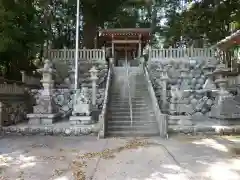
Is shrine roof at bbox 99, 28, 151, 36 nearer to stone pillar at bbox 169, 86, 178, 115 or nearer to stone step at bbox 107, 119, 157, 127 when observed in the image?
stone pillar at bbox 169, 86, 178, 115

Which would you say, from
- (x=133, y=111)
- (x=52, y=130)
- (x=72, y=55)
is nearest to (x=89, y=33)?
(x=72, y=55)

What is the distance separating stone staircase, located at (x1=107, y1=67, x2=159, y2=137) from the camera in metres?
8.98

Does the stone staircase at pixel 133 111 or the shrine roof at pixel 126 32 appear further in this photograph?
the shrine roof at pixel 126 32

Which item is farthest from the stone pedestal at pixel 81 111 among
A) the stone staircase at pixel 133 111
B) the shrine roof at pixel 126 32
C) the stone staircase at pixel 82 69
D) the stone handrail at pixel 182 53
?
the shrine roof at pixel 126 32

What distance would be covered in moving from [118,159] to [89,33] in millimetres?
15738

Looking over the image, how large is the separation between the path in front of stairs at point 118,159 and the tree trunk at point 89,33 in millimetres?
12799

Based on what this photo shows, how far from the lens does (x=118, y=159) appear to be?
576 centimetres

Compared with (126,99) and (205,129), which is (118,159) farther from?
(126,99)

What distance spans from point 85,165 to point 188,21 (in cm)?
1837

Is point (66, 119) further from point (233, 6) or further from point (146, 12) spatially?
point (146, 12)

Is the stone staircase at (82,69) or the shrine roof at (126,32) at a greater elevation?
the shrine roof at (126,32)

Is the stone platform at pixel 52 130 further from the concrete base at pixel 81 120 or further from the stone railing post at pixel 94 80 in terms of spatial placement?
the stone railing post at pixel 94 80

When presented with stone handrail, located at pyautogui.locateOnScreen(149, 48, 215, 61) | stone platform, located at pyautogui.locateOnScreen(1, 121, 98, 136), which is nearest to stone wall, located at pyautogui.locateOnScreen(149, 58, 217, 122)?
stone handrail, located at pyautogui.locateOnScreen(149, 48, 215, 61)

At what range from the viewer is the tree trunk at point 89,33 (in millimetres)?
19875
